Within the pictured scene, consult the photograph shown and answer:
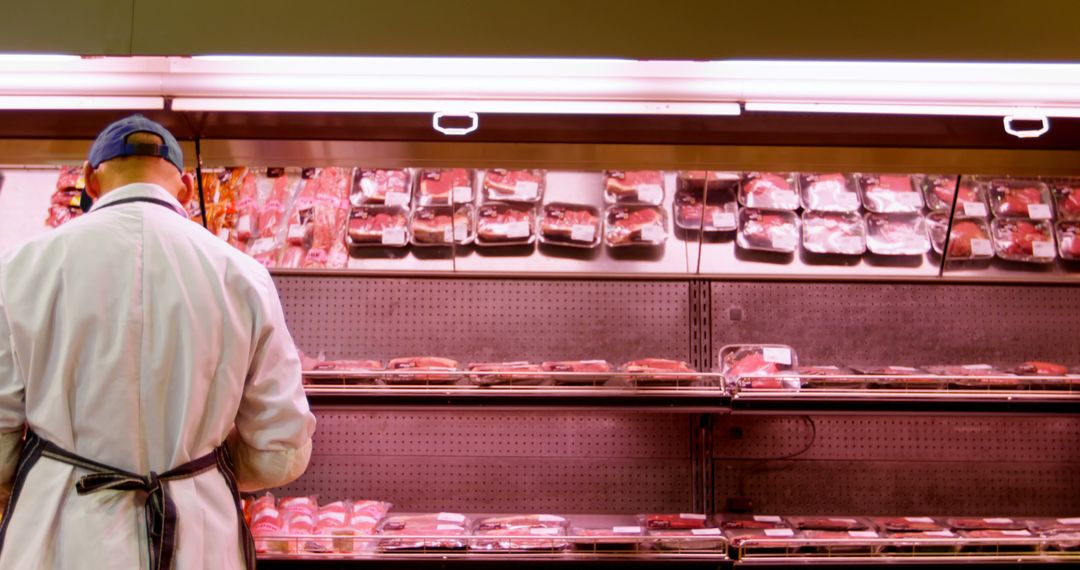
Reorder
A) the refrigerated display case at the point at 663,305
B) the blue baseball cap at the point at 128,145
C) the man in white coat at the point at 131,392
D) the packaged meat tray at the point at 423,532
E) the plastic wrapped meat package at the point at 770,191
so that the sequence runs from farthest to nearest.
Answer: the plastic wrapped meat package at the point at 770,191
the refrigerated display case at the point at 663,305
the packaged meat tray at the point at 423,532
the blue baseball cap at the point at 128,145
the man in white coat at the point at 131,392

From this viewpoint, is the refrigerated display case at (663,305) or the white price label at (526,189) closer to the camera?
the refrigerated display case at (663,305)

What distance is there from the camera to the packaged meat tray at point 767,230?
11.7 ft

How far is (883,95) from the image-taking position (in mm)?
2791

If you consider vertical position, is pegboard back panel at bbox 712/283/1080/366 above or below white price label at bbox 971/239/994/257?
below

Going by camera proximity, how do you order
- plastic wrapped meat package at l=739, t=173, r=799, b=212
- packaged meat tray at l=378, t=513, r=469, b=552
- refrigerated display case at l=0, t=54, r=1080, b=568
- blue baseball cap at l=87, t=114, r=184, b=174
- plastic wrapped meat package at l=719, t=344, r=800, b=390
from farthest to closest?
plastic wrapped meat package at l=739, t=173, r=799, b=212 < plastic wrapped meat package at l=719, t=344, r=800, b=390 < refrigerated display case at l=0, t=54, r=1080, b=568 < packaged meat tray at l=378, t=513, r=469, b=552 < blue baseball cap at l=87, t=114, r=184, b=174

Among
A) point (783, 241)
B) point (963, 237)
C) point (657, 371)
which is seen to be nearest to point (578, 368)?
point (657, 371)

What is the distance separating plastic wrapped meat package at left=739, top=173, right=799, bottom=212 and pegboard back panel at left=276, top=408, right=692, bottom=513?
87cm

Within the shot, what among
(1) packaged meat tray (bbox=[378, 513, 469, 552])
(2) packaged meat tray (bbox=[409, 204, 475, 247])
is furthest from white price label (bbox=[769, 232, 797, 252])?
(1) packaged meat tray (bbox=[378, 513, 469, 552])

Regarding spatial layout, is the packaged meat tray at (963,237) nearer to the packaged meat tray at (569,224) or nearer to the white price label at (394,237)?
the packaged meat tray at (569,224)

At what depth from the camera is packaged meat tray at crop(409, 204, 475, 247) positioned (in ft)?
11.5

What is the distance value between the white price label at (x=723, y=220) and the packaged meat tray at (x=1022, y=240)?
1.00 metres

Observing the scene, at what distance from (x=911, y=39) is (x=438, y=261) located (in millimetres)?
1787

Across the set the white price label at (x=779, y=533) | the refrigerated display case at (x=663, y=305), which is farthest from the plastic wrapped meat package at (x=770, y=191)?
the white price label at (x=779, y=533)

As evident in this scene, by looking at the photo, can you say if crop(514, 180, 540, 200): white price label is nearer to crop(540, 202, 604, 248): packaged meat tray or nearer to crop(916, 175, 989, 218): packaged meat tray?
crop(540, 202, 604, 248): packaged meat tray
